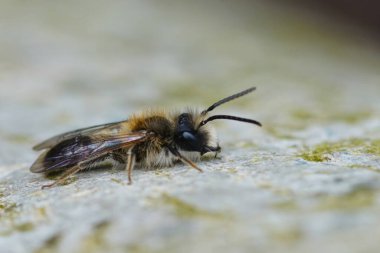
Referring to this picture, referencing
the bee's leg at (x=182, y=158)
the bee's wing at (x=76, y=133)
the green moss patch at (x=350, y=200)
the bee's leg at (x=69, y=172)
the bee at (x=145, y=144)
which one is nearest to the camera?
the green moss patch at (x=350, y=200)

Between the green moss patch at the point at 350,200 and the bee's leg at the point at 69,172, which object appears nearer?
the green moss patch at the point at 350,200

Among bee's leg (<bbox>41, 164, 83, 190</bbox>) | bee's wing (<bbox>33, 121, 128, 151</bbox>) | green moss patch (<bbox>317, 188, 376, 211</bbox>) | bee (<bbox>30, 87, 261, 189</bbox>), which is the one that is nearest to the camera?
green moss patch (<bbox>317, 188, 376, 211</bbox>)

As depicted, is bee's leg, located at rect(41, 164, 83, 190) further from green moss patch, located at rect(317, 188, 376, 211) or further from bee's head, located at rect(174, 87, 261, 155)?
green moss patch, located at rect(317, 188, 376, 211)

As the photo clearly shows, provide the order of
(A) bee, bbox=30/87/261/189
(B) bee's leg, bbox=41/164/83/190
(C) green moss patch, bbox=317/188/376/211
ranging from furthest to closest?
(A) bee, bbox=30/87/261/189 → (B) bee's leg, bbox=41/164/83/190 → (C) green moss patch, bbox=317/188/376/211

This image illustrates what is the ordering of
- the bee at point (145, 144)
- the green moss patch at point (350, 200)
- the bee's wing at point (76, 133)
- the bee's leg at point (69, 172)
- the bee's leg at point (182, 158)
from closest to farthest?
the green moss patch at point (350, 200)
the bee's leg at point (182, 158)
the bee's leg at point (69, 172)
the bee at point (145, 144)
the bee's wing at point (76, 133)

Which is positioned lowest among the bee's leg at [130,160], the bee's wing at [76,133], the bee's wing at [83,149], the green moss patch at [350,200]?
the green moss patch at [350,200]

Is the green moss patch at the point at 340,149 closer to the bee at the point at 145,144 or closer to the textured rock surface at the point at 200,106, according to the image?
the textured rock surface at the point at 200,106

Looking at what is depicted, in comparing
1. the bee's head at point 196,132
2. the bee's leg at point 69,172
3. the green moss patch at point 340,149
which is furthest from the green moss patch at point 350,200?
the bee's leg at point 69,172

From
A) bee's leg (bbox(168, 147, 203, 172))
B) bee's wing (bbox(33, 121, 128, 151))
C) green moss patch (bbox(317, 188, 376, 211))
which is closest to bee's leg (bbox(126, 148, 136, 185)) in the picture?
bee's leg (bbox(168, 147, 203, 172))
